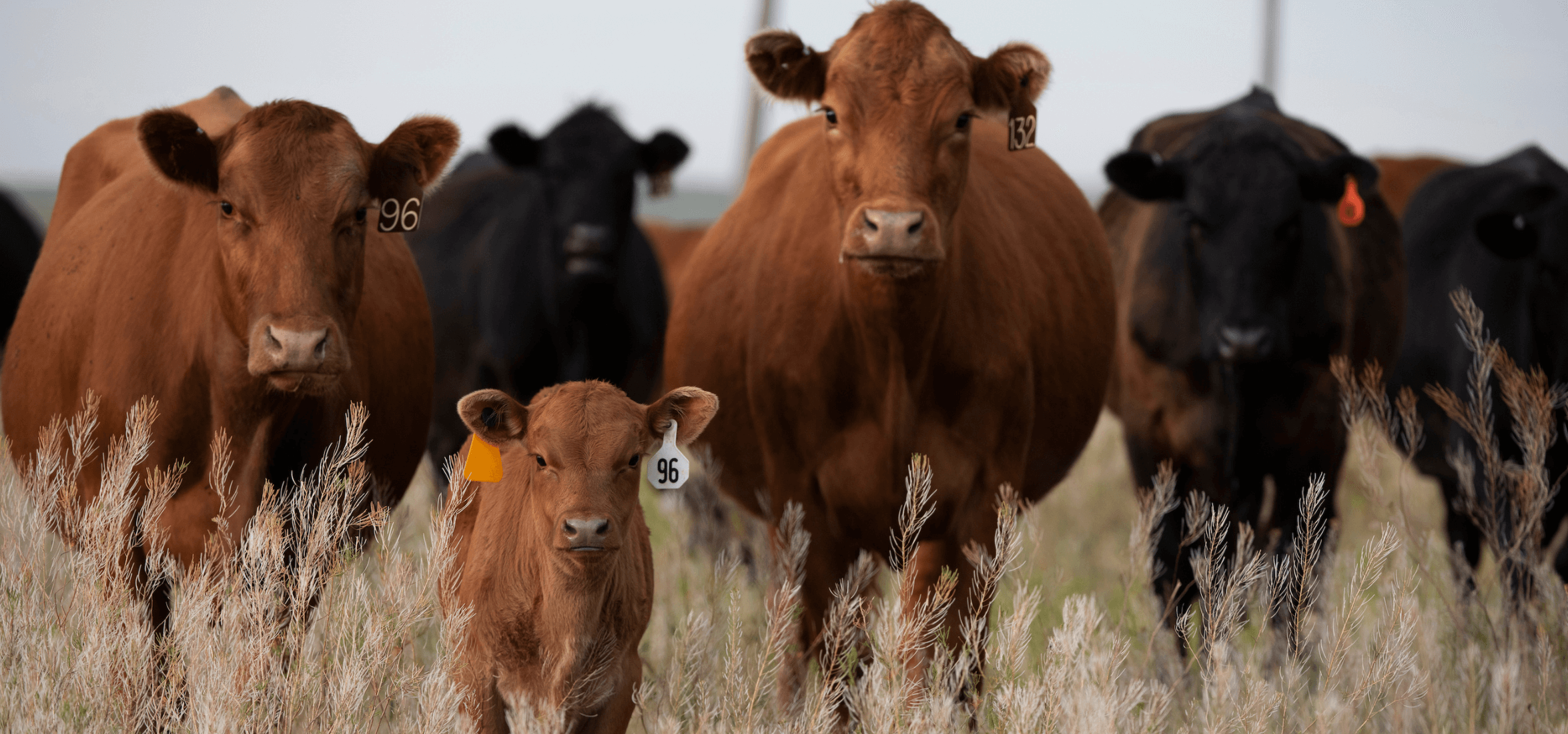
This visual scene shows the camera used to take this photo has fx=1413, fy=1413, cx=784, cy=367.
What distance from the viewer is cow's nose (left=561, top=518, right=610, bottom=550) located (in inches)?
130

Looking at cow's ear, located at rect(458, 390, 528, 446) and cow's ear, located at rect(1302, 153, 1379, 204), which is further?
cow's ear, located at rect(1302, 153, 1379, 204)

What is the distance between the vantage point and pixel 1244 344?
5.10 meters

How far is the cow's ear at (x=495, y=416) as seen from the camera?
11.6 ft

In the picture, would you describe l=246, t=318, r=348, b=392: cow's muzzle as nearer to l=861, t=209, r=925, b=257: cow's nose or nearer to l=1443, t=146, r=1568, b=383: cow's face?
l=861, t=209, r=925, b=257: cow's nose

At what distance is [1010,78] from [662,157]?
3.18 meters

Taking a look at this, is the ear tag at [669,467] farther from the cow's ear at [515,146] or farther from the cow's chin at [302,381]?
the cow's ear at [515,146]

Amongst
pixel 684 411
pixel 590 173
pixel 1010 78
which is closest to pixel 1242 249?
pixel 1010 78

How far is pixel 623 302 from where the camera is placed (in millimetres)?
6965

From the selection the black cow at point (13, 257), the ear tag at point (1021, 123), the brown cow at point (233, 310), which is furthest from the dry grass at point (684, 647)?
the black cow at point (13, 257)

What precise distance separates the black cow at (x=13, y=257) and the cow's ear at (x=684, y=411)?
15.9 ft

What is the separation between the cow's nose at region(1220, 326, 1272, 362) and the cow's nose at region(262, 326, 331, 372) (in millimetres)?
3204

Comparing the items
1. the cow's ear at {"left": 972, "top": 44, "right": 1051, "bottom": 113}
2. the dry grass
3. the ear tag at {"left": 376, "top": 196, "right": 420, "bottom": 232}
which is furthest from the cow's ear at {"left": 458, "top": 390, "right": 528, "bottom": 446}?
the cow's ear at {"left": 972, "top": 44, "right": 1051, "bottom": 113}

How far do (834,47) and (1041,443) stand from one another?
1.55m

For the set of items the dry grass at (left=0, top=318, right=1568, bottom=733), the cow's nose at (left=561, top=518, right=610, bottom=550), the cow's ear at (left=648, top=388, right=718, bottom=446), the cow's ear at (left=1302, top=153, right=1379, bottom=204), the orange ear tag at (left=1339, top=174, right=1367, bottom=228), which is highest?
the cow's ear at (left=1302, top=153, right=1379, bottom=204)
